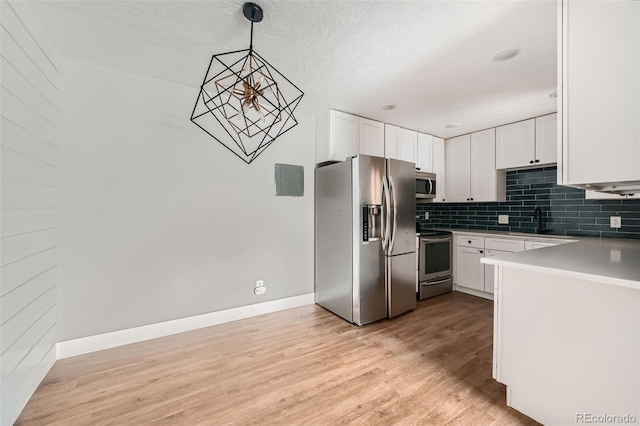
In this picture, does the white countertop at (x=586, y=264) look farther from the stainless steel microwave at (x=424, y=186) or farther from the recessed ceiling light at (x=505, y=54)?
the stainless steel microwave at (x=424, y=186)

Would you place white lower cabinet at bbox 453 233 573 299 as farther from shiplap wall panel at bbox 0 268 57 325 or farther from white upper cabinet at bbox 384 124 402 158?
shiplap wall panel at bbox 0 268 57 325

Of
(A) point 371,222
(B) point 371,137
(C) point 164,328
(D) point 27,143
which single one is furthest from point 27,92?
(B) point 371,137

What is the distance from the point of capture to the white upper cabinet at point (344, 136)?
3.23 metres

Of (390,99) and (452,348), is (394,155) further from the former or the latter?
(452,348)

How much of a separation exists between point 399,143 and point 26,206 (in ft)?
12.5

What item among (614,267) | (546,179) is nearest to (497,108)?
(546,179)

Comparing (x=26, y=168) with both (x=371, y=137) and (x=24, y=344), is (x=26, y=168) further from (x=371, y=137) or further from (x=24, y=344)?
(x=371, y=137)

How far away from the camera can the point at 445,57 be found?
2111mm

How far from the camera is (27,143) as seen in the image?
1.71 meters

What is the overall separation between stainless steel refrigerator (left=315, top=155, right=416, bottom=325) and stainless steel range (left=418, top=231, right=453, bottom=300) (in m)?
0.46

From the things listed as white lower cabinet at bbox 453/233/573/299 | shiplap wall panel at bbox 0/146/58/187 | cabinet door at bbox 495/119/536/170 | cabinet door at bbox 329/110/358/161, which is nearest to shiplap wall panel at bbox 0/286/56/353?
shiplap wall panel at bbox 0/146/58/187

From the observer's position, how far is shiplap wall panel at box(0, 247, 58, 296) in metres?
1.45

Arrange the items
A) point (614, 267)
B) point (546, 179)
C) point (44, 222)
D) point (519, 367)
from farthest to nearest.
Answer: point (546, 179), point (44, 222), point (519, 367), point (614, 267)

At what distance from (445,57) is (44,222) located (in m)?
3.22
